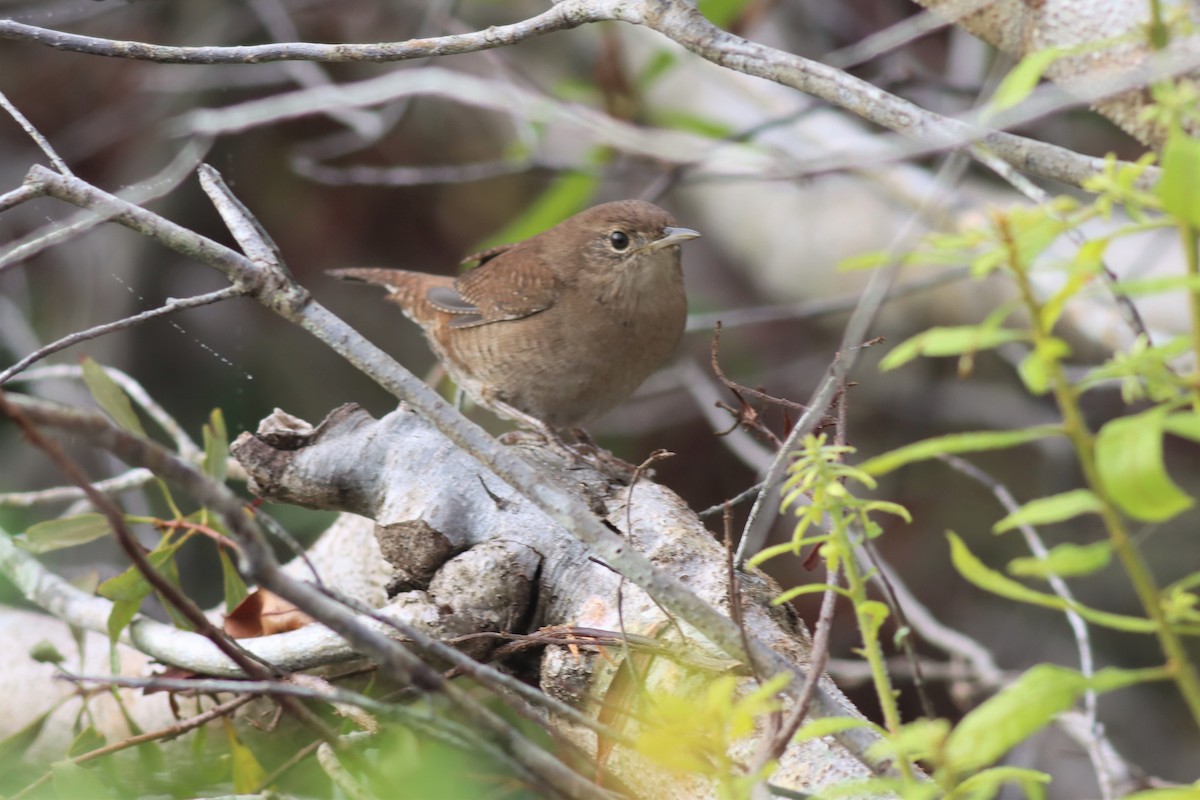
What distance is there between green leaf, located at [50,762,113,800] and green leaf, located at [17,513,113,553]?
2.37 feet

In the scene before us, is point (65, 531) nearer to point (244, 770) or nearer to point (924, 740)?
point (244, 770)

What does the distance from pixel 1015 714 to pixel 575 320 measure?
8.65 ft

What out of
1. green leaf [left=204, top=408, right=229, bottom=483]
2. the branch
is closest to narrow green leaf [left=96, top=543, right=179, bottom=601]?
green leaf [left=204, top=408, right=229, bottom=483]

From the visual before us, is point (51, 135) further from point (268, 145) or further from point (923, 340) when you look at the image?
point (923, 340)

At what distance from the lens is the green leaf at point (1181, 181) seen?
0.85 m

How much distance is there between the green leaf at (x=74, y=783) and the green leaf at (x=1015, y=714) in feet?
4.23

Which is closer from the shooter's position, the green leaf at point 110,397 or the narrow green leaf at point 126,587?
the narrow green leaf at point 126,587

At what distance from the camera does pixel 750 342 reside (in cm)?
620

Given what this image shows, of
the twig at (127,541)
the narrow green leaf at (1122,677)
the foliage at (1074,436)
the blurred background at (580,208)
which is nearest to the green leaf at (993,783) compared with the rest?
the foliage at (1074,436)

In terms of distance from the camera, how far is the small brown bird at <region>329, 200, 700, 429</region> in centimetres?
344

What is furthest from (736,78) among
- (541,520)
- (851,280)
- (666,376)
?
(541,520)

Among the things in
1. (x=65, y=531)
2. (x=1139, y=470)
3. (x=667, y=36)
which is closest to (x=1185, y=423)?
(x=1139, y=470)

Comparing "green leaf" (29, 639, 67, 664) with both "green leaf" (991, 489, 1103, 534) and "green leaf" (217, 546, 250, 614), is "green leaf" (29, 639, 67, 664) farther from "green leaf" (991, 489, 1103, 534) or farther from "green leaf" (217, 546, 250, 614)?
"green leaf" (991, 489, 1103, 534)

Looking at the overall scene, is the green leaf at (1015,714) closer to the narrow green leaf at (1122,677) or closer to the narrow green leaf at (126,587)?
the narrow green leaf at (1122,677)
